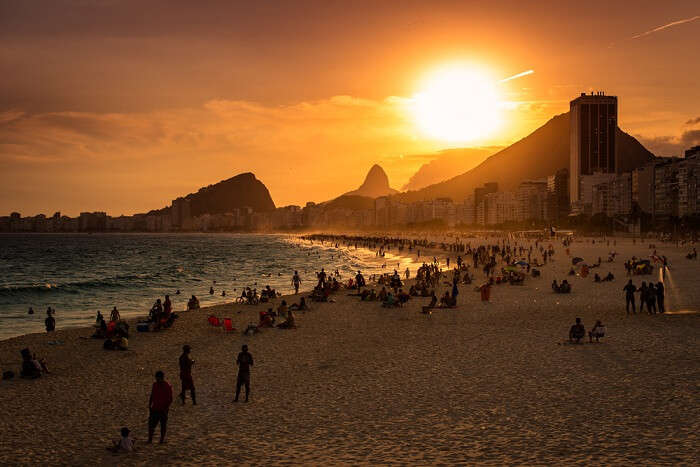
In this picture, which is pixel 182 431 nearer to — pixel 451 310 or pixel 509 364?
pixel 509 364

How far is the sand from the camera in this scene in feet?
33.0

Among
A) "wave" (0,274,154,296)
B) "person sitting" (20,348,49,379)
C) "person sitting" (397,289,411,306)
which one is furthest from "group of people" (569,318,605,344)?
"wave" (0,274,154,296)

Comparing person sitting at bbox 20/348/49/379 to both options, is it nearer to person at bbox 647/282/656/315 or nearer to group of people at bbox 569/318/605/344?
group of people at bbox 569/318/605/344

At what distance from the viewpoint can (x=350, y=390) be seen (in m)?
14.0

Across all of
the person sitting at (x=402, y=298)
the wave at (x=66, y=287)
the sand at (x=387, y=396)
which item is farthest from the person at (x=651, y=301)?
the wave at (x=66, y=287)

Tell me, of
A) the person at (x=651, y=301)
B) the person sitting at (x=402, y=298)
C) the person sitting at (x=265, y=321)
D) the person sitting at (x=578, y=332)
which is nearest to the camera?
the person sitting at (x=578, y=332)

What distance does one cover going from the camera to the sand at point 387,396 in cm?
1006

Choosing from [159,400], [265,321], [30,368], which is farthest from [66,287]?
[159,400]

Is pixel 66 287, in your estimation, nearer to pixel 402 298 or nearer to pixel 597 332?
pixel 402 298

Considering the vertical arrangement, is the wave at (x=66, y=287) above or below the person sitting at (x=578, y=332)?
below

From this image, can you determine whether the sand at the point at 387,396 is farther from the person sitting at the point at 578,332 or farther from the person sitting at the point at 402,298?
the person sitting at the point at 402,298

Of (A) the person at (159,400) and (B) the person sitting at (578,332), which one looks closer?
(A) the person at (159,400)

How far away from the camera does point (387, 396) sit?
43.9ft

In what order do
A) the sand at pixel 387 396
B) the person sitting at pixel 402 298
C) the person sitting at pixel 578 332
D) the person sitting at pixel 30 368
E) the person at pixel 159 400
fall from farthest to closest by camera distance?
1. the person sitting at pixel 402 298
2. the person sitting at pixel 578 332
3. the person sitting at pixel 30 368
4. the person at pixel 159 400
5. the sand at pixel 387 396
